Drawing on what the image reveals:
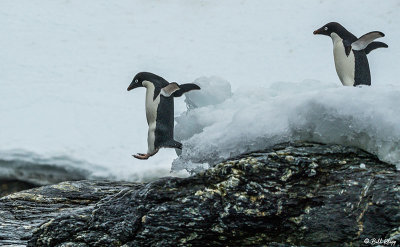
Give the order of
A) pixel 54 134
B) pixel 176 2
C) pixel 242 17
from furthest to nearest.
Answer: pixel 176 2 → pixel 242 17 → pixel 54 134

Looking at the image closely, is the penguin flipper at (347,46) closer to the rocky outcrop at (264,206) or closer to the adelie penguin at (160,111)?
the adelie penguin at (160,111)

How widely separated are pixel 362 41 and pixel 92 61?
8.84 m

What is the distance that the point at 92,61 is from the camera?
14.3 meters

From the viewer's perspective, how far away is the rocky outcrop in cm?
354

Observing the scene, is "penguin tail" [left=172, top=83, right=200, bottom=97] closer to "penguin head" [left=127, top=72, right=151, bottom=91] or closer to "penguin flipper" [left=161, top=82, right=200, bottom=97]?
"penguin flipper" [left=161, top=82, right=200, bottom=97]

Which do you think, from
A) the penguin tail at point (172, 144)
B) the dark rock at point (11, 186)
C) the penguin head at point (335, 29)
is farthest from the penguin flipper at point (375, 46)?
the dark rock at point (11, 186)

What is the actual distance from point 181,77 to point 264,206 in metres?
9.42

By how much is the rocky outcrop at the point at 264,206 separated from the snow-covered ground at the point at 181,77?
31 cm

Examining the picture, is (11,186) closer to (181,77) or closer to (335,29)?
(335,29)

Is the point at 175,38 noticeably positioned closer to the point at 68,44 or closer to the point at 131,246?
the point at 68,44

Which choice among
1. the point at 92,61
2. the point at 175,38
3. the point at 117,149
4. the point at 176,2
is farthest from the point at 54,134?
the point at 176,2

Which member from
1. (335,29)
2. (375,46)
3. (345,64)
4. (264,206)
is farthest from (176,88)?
(264,206)

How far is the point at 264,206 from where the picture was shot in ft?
12.0

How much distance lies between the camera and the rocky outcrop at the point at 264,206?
11.6 feet
